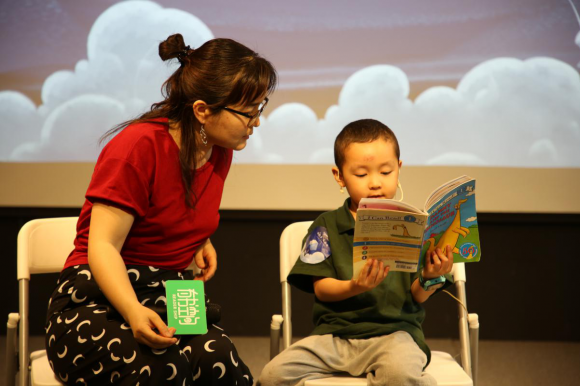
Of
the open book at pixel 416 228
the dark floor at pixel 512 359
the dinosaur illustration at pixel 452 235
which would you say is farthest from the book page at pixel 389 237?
the dark floor at pixel 512 359

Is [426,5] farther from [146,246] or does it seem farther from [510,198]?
[146,246]

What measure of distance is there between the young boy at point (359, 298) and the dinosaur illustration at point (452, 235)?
0.07 feet

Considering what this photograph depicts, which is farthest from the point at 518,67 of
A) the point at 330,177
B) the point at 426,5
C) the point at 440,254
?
the point at 440,254

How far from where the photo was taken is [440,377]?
5.17 feet

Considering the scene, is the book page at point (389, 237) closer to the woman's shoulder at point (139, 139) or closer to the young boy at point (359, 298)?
the young boy at point (359, 298)

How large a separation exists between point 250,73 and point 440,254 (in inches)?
26.0

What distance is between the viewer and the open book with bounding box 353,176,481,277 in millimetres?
1391

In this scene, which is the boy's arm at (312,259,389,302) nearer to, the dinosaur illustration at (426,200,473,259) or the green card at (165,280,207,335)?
the dinosaur illustration at (426,200,473,259)

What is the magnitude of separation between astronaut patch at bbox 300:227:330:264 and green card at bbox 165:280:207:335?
36 cm

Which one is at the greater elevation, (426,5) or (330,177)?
(426,5)

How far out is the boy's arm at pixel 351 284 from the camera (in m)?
1.49

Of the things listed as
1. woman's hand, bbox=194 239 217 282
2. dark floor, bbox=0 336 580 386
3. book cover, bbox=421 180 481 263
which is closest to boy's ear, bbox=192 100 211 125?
woman's hand, bbox=194 239 217 282

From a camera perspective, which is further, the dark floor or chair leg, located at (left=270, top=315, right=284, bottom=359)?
the dark floor

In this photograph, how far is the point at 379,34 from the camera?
112 inches
